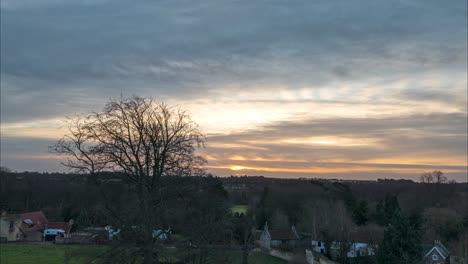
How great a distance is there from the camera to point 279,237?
56094mm

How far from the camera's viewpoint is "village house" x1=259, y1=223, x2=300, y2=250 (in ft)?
176

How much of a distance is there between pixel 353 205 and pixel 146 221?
5072 centimetres

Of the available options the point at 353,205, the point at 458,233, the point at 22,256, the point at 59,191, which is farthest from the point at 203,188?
the point at 59,191

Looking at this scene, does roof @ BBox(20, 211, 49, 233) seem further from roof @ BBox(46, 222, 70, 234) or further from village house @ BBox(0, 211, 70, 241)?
roof @ BBox(46, 222, 70, 234)

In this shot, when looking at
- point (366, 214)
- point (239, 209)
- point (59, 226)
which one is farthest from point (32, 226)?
point (366, 214)

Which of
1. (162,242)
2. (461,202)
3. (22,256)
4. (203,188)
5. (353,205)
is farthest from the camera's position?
(461,202)

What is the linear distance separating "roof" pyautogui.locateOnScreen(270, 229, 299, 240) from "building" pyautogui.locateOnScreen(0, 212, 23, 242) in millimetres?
29755

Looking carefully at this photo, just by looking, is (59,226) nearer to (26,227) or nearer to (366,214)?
(26,227)

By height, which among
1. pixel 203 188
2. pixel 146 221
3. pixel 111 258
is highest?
pixel 203 188

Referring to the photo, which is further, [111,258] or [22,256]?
[22,256]

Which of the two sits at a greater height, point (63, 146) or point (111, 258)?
point (63, 146)

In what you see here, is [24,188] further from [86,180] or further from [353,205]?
[86,180]

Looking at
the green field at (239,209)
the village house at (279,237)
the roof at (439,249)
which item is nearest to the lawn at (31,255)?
the village house at (279,237)

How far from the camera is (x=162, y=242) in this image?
16453 millimetres
